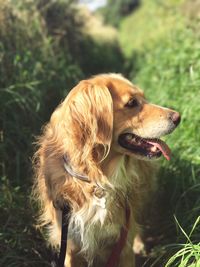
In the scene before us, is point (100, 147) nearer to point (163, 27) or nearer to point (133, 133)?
point (133, 133)

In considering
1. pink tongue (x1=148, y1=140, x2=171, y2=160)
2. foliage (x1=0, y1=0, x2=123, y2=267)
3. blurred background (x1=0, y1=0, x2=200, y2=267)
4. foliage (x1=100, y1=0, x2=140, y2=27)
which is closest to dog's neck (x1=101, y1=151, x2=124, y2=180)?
pink tongue (x1=148, y1=140, x2=171, y2=160)

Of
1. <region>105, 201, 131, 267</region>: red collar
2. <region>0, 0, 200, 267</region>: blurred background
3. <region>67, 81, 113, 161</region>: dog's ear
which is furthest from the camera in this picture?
<region>0, 0, 200, 267</region>: blurred background

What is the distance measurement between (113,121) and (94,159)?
0.98ft

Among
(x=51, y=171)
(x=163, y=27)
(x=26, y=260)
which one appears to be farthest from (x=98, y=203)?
(x=163, y=27)

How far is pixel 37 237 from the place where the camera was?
3.93 meters

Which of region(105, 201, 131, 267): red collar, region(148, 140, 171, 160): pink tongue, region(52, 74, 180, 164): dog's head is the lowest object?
region(105, 201, 131, 267): red collar

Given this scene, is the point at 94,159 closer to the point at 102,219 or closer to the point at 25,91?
the point at 102,219

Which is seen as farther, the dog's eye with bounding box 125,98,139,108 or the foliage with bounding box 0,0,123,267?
the foliage with bounding box 0,0,123,267

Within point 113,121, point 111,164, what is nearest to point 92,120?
point 113,121

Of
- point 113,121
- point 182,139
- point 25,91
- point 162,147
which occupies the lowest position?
point 182,139

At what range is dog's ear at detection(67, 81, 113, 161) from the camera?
3.04 metres

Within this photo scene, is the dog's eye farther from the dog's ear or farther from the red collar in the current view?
the red collar

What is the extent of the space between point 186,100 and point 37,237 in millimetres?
2227

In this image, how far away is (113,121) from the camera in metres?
3.12
